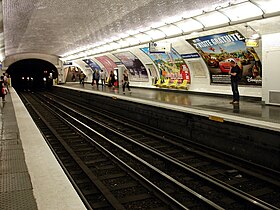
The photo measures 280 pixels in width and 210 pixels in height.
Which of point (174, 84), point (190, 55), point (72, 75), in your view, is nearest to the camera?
point (190, 55)

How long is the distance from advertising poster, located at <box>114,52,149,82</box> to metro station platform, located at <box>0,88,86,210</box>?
685 inches

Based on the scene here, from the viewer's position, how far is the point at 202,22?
40.8ft

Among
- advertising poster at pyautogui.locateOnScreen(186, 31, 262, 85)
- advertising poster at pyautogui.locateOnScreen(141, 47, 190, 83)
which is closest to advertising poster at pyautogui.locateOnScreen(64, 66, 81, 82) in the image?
advertising poster at pyautogui.locateOnScreen(141, 47, 190, 83)

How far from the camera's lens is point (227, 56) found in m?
14.6

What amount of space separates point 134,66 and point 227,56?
11.7 metres

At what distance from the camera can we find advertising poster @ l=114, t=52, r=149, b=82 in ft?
78.5

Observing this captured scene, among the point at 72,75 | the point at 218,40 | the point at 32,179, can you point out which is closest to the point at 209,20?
the point at 218,40

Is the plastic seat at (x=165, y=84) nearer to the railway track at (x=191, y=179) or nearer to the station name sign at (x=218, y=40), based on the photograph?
the station name sign at (x=218, y=40)

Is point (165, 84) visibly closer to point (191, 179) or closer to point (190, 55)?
point (190, 55)

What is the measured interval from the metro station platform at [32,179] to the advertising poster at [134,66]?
685 inches

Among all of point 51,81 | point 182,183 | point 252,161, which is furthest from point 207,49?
point 51,81

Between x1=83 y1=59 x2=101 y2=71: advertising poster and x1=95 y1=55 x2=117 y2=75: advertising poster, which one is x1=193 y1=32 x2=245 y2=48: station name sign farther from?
x1=83 y1=59 x2=101 y2=71: advertising poster

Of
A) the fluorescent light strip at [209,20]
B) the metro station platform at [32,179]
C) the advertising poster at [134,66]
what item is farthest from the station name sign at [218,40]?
the metro station platform at [32,179]

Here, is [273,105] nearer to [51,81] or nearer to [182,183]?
[182,183]
